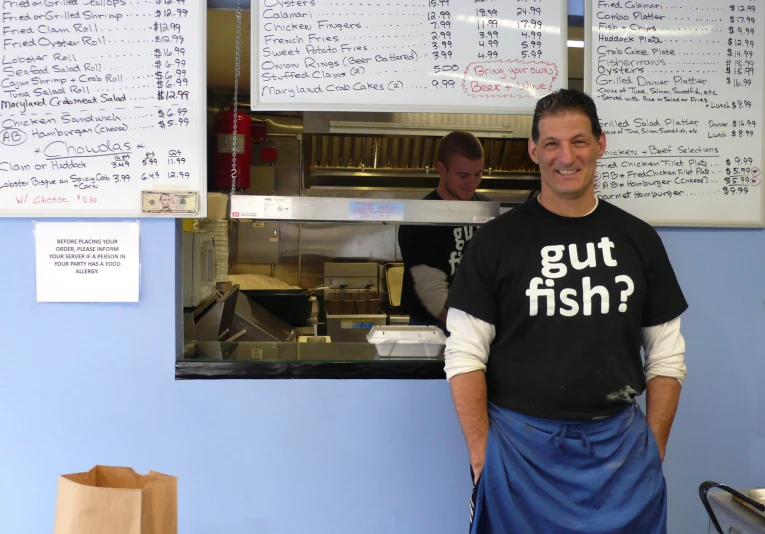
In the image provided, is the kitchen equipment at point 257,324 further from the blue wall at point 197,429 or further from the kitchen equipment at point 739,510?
the kitchen equipment at point 739,510

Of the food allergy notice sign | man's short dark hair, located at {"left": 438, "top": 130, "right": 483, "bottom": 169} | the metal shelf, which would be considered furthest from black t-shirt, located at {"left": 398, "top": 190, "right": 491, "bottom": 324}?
the food allergy notice sign

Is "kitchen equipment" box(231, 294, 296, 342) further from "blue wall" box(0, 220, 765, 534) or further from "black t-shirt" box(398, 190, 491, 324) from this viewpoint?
"blue wall" box(0, 220, 765, 534)

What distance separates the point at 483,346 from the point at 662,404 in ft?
1.73

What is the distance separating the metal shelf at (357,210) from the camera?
239 cm

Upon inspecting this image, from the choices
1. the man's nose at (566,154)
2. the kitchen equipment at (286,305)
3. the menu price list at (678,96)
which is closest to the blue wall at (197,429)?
the man's nose at (566,154)

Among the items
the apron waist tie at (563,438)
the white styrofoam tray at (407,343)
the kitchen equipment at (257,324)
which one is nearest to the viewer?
the apron waist tie at (563,438)

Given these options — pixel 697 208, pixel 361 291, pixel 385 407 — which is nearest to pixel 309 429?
pixel 385 407

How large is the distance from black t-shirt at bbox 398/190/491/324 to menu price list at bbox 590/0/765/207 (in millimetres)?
→ 730

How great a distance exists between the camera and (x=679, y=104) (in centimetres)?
254

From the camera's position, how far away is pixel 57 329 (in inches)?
94.7

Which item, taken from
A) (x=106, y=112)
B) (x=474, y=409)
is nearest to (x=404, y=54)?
(x=106, y=112)

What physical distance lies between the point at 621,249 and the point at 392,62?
108 cm

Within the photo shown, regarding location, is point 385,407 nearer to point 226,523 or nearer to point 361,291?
point 226,523

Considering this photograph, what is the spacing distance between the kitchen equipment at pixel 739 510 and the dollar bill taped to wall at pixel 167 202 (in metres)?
1.75
